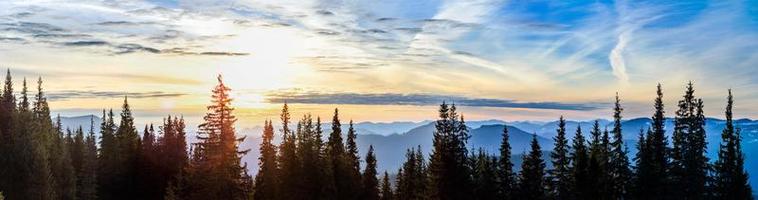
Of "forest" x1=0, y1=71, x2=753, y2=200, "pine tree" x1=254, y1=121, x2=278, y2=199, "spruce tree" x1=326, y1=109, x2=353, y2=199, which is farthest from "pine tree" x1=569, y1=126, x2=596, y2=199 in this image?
"pine tree" x1=254, y1=121, x2=278, y2=199

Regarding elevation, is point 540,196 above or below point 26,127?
below

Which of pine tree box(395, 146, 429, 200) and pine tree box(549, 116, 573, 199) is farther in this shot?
pine tree box(395, 146, 429, 200)

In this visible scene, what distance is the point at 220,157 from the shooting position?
123 feet

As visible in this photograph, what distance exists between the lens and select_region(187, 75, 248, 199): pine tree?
37.4m

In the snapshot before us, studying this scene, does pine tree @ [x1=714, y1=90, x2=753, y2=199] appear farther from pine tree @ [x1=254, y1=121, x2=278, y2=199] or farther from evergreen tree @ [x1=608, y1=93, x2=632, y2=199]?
pine tree @ [x1=254, y1=121, x2=278, y2=199]

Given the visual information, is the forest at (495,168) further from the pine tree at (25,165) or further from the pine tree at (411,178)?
the pine tree at (25,165)

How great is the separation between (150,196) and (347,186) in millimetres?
19496

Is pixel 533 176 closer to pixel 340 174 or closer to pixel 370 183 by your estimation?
pixel 370 183

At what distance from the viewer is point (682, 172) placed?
2672 inches

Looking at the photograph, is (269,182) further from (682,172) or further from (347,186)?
(682,172)

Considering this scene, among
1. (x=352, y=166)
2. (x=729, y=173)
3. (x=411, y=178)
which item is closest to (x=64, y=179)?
(x=352, y=166)

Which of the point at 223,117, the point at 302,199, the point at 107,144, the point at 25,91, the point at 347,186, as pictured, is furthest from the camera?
the point at 25,91

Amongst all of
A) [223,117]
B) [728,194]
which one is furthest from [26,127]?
[728,194]

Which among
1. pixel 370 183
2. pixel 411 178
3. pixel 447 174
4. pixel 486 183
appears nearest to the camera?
pixel 447 174
